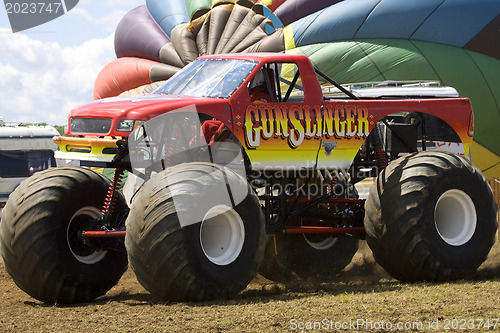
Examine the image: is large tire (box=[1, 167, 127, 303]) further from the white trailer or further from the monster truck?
the white trailer

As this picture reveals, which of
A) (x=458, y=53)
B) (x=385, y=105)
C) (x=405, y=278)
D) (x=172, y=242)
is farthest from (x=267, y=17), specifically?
(x=172, y=242)

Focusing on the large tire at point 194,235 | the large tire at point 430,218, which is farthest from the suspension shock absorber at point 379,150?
the large tire at point 194,235

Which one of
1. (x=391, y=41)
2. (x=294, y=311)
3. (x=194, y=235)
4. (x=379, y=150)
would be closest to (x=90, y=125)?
(x=194, y=235)

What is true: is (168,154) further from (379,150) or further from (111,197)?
(379,150)

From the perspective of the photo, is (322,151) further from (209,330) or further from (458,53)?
(458,53)

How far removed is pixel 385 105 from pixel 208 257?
331cm

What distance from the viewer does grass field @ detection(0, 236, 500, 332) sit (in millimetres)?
6125

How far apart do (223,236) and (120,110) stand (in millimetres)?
1590

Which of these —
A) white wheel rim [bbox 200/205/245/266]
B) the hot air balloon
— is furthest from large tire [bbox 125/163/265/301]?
the hot air balloon

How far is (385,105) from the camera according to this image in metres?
9.62

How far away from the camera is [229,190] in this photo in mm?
7566

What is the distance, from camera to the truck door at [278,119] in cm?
855

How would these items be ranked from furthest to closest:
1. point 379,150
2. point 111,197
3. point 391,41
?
1. point 391,41
2. point 379,150
3. point 111,197

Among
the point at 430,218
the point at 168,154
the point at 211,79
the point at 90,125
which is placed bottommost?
the point at 430,218
